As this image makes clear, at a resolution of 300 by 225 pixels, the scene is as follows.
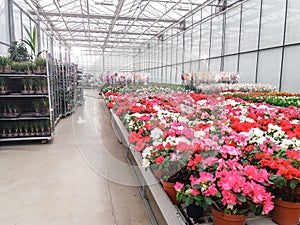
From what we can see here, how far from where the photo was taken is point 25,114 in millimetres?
4652

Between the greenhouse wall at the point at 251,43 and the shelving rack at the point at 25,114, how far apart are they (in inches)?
77.2

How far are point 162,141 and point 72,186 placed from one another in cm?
162

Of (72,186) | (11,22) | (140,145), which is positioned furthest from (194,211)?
(11,22)

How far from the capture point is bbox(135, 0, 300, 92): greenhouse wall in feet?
20.7

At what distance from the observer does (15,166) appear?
3389 millimetres

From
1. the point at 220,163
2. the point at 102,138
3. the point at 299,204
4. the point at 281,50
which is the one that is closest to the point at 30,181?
the point at 102,138

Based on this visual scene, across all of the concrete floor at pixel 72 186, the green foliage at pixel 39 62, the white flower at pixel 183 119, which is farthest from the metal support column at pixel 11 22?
the white flower at pixel 183 119

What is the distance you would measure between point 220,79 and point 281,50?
5.96 feet

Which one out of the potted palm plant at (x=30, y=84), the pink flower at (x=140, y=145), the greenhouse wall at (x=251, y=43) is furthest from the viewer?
the greenhouse wall at (x=251, y=43)

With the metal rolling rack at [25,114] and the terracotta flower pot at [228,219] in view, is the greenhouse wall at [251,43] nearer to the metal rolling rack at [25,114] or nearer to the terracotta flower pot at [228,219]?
Answer: the metal rolling rack at [25,114]

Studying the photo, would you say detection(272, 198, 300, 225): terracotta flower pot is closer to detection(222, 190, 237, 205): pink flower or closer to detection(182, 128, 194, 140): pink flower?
detection(222, 190, 237, 205): pink flower

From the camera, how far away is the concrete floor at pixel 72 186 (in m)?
2.21

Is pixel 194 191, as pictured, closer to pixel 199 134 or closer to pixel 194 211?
pixel 194 211

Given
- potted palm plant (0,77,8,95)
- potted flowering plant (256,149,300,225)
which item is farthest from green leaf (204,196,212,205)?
potted palm plant (0,77,8,95)
